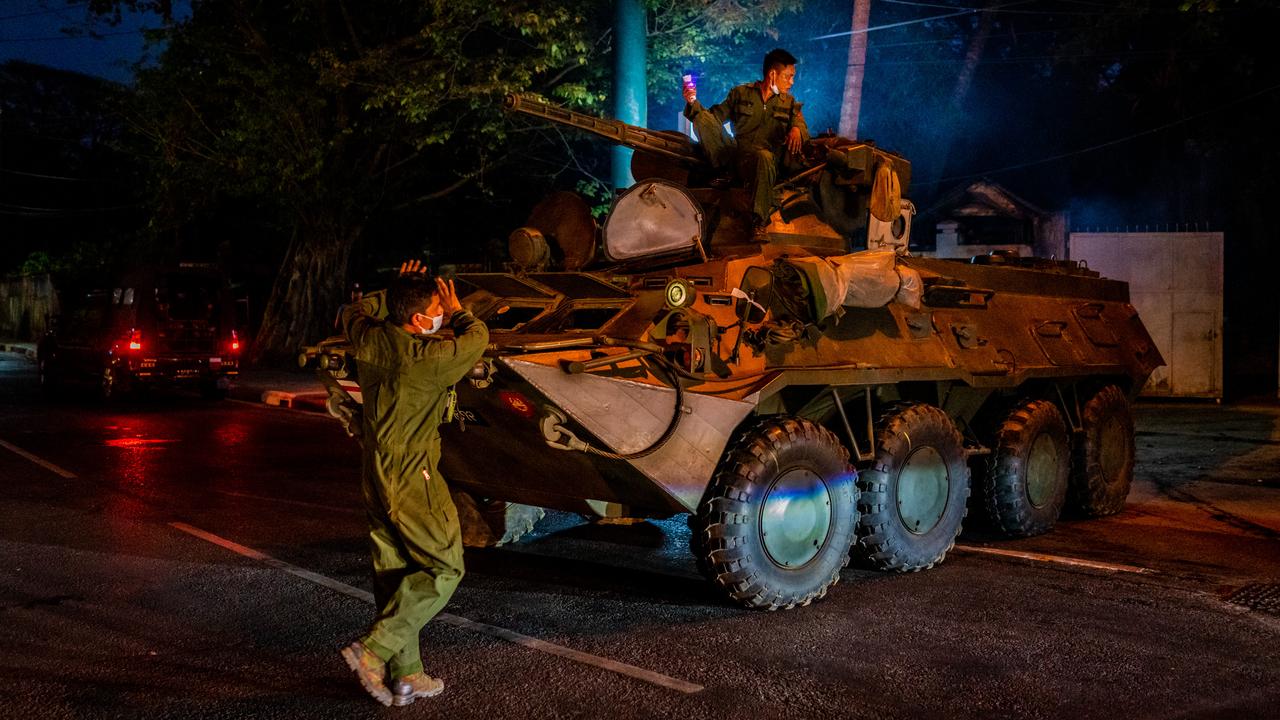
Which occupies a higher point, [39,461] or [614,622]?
[39,461]

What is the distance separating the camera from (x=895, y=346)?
7414mm

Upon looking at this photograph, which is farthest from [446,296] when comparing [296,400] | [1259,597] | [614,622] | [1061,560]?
[296,400]

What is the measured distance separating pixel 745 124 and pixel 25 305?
37811 mm

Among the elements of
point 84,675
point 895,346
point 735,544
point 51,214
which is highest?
point 51,214

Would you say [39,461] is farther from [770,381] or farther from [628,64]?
[770,381]

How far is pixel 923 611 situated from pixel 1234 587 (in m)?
2.01

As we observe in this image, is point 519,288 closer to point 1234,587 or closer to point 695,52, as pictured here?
point 1234,587

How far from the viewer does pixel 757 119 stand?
820 centimetres

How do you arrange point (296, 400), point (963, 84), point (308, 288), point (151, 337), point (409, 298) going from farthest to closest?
point (963, 84) < point (308, 288) < point (151, 337) < point (296, 400) < point (409, 298)

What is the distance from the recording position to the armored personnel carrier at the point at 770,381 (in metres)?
6.12

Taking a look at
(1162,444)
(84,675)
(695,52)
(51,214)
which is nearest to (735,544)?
(84,675)

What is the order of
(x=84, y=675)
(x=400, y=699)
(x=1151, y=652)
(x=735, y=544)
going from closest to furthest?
(x=400, y=699) → (x=84, y=675) → (x=1151, y=652) → (x=735, y=544)

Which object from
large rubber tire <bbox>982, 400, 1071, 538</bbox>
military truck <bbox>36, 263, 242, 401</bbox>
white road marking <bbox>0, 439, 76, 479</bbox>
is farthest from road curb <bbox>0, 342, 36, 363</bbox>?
large rubber tire <bbox>982, 400, 1071, 538</bbox>

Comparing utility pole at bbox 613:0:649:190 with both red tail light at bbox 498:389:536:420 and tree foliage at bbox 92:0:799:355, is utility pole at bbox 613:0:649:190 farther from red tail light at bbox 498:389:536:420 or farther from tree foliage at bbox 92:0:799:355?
red tail light at bbox 498:389:536:420
